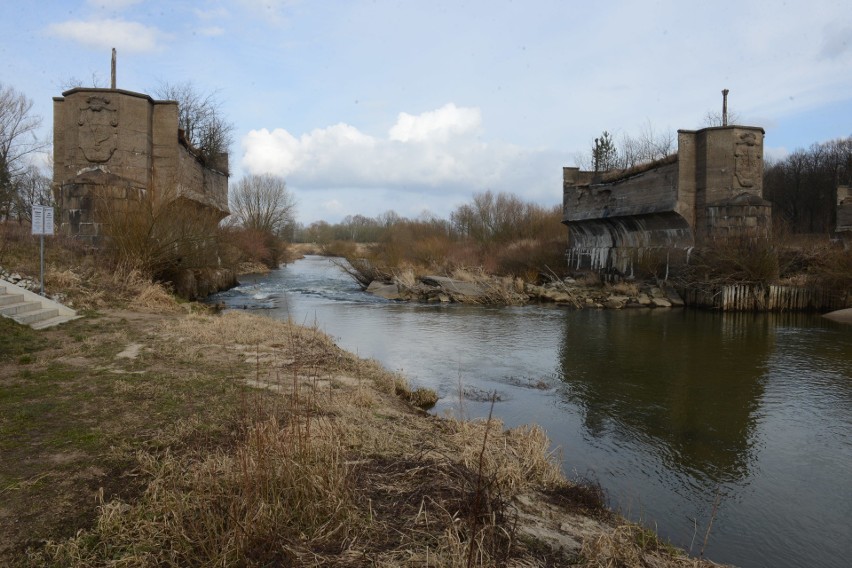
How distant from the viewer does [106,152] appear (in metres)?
17.1

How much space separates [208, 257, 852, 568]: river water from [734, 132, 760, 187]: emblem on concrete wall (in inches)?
190

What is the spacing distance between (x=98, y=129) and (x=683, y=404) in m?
16.7

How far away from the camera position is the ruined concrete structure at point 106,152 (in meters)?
16.9

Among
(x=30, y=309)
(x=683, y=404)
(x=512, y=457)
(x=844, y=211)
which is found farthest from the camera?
(x=844, y=211)

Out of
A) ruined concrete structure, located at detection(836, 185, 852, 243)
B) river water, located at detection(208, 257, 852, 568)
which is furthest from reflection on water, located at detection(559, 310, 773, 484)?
ruined concrete structure, located at detection(836, 185, 852, 243)

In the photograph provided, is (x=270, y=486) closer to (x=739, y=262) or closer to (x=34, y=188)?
(x=739, y=262)

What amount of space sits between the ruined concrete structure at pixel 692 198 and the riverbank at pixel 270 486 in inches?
668

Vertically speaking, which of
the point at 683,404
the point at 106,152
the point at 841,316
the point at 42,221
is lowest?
the point at 683,404

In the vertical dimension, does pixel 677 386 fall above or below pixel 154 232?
below

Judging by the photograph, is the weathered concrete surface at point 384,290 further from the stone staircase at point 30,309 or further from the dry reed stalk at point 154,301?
the stone staircase at point 30,309

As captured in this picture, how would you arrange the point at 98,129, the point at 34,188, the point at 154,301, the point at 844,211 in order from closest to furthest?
1. the point at 154,301
2. the point at 98,129
3. the point at 844,211
4. the point at 34,188

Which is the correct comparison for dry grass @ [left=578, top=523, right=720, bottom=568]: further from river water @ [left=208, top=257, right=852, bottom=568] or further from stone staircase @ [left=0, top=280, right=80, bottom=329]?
stone staircase @ [left=0, top=280, right=80, bottom=329]

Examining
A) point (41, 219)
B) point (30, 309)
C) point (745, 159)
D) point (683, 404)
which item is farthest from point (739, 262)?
point (41, 219)

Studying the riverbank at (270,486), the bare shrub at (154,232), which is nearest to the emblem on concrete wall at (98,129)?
the bare shrub at (154,232)
